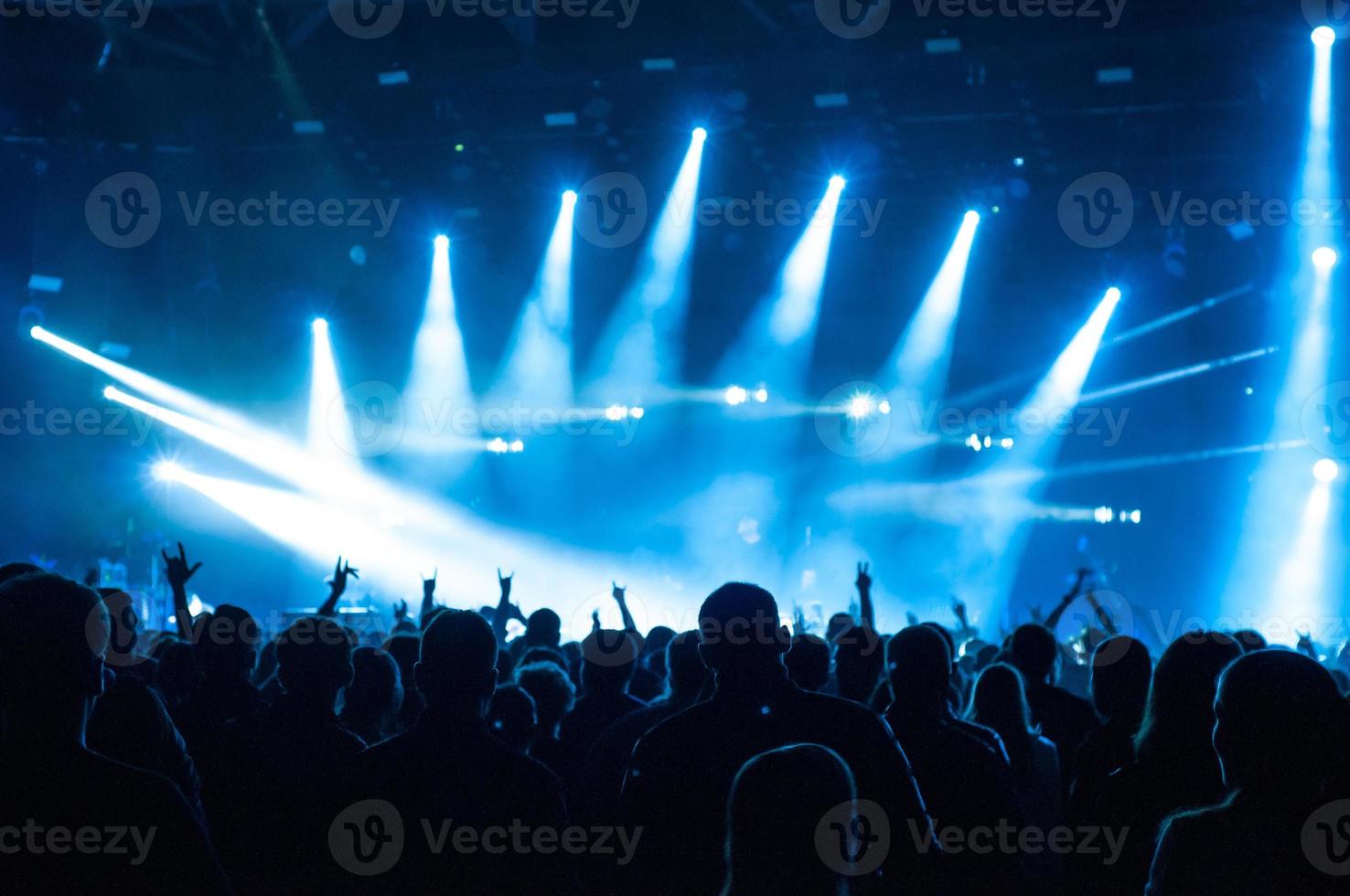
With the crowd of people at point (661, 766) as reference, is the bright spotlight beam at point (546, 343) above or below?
above

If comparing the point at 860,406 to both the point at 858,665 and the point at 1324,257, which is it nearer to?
the point at 1324,257

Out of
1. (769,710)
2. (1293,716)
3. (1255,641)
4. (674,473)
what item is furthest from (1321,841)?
(674,473)

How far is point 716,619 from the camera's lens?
2.89 m

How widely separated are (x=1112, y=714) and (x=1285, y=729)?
65.4 inches

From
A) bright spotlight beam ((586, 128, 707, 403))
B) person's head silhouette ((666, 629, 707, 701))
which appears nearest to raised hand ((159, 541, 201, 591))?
person's head silhouette ((666, 629, 707, 701))

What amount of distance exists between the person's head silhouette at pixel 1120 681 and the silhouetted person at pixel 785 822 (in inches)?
89.6

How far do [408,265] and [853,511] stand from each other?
9.90 m

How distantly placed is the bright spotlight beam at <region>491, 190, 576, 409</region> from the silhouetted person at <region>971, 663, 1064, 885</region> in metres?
14.4

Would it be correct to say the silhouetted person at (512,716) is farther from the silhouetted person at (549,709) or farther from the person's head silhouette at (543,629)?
the person's head silhouette at (543,629)

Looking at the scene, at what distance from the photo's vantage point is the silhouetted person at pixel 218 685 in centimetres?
375

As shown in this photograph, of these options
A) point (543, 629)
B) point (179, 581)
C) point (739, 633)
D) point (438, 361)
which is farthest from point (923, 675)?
point (438, 361)

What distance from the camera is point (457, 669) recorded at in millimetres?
2803

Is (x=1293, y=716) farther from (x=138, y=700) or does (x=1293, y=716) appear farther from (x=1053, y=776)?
(x=138, y=700)

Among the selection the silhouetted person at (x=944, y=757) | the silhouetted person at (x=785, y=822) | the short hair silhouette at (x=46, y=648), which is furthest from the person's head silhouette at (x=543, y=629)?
the silhouetted person at (x=785, y=822)
